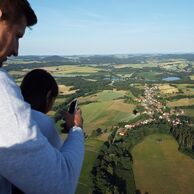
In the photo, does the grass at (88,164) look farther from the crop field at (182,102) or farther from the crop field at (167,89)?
the crop field at (167,89)

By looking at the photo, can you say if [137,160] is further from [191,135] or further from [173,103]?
[173,103]

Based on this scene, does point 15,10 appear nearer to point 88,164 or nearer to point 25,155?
point 25,155

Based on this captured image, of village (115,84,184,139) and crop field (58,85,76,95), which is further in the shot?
crop field (58,85,76,95)

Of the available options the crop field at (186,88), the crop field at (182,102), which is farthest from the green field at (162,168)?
the crop field at (186,88)

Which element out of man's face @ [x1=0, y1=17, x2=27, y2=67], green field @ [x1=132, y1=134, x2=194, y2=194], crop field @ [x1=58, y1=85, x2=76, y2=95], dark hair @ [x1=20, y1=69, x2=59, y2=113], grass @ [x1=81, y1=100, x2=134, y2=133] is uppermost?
man's face @ [x1=0, y1=17, x2=27, y2=67]

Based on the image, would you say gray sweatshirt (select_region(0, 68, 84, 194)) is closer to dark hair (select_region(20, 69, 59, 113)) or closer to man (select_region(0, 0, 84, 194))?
man (select_region(0, 0, 84, 194))

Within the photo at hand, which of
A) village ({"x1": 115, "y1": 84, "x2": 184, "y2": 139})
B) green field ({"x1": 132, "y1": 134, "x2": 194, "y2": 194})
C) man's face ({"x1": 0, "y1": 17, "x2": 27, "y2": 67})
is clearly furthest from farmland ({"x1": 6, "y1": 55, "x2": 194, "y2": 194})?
village ({"x1": 115, "y1": 84, "x2": 184, "y2": 139})

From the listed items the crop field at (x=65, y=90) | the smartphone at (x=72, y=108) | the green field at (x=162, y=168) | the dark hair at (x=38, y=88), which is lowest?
the green field at (x=162, y=168)
